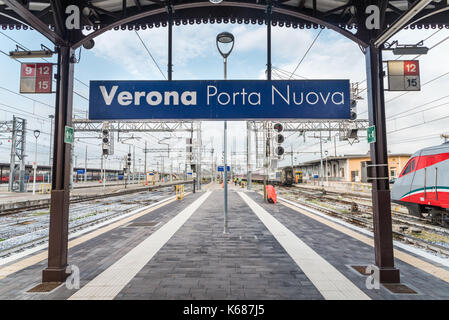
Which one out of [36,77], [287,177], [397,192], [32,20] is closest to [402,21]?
[32,20]

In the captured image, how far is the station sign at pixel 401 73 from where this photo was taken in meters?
4.31

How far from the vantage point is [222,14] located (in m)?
5.03

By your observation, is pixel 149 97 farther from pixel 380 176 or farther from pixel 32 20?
pixel 380 176

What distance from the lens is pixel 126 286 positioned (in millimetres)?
3779

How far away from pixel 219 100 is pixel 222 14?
218 centimetres

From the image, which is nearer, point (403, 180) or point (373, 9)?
point (373, 9)

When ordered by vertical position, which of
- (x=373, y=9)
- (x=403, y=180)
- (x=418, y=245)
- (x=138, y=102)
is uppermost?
(x=373, y=9)

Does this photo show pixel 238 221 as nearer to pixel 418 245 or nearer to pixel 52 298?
pixel 418 245

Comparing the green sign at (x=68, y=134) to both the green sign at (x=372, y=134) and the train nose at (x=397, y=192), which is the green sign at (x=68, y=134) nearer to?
the green sign at (x=372, y=134)

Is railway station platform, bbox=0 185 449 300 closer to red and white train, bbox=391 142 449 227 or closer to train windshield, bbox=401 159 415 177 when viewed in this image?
red and white train, bbox=391 142 449 227

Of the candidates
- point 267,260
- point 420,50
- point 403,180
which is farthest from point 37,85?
point 403,180

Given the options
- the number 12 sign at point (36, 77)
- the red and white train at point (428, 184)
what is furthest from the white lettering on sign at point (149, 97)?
the red and white train at point (428, 184)

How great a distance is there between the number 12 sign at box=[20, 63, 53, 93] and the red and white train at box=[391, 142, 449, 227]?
1132 cm

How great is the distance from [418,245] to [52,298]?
7.91 m
